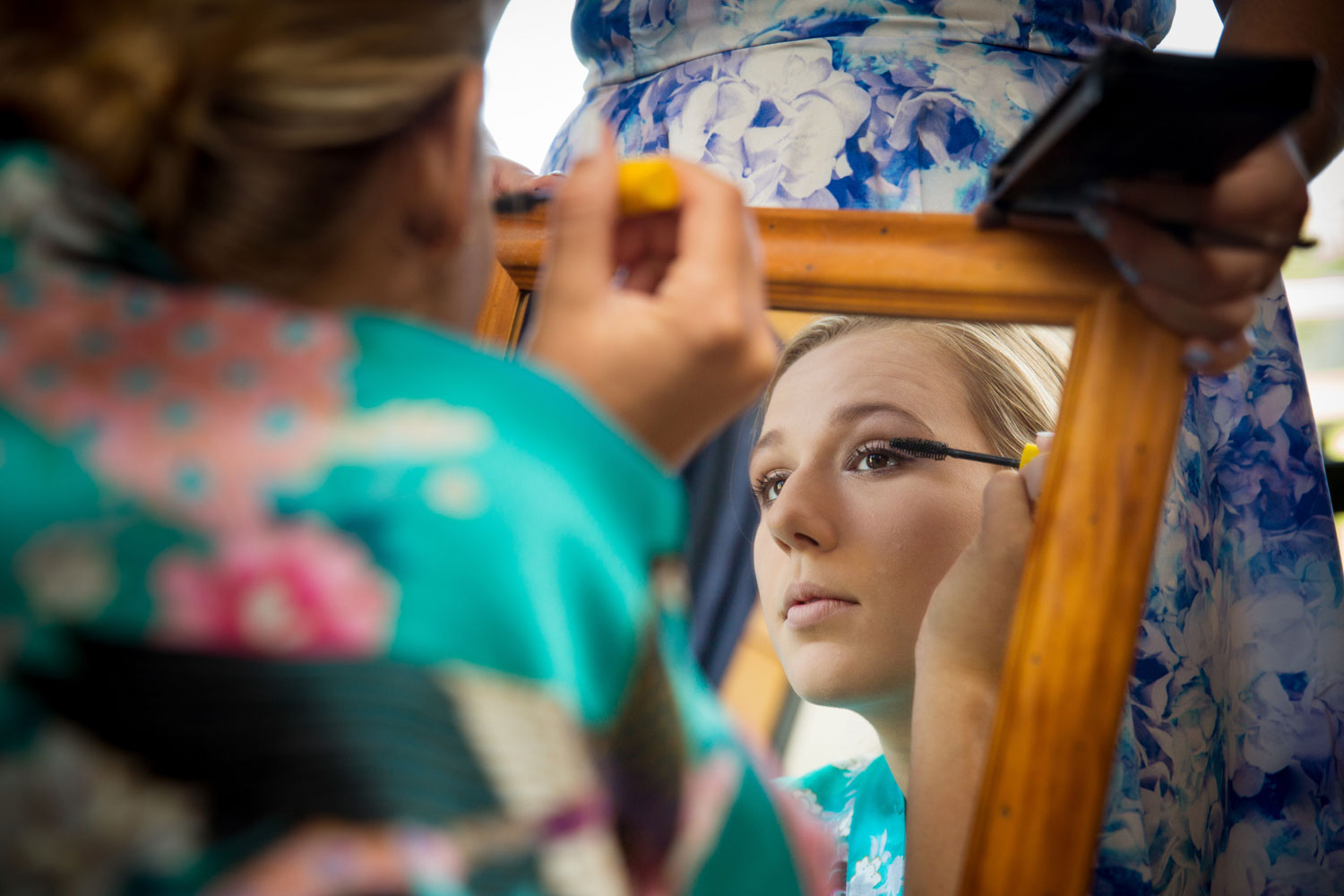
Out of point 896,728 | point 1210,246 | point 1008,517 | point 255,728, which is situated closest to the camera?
point 255,728

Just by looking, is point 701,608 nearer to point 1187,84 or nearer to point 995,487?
point 995,487

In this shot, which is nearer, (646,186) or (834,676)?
(646,186)

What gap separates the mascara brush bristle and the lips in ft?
0.40

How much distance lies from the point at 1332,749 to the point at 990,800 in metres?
0.30

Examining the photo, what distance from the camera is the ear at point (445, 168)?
373 millimetres

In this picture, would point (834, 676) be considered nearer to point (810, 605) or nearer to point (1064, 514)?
point (810, 605)

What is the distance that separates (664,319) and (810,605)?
0.40m

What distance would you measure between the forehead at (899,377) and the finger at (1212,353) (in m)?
0.21

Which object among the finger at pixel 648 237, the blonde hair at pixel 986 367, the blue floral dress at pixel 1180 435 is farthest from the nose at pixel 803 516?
the finger at pixel 648 237

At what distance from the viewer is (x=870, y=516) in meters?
0.74

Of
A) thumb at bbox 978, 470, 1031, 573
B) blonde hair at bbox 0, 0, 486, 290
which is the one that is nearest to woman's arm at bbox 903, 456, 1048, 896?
thumb at bbox 978, 470, 1031, 573

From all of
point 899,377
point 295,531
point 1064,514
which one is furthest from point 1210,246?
point 295,531

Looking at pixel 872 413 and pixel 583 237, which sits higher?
pixel 872 413

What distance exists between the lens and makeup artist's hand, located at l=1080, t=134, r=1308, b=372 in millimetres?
507
